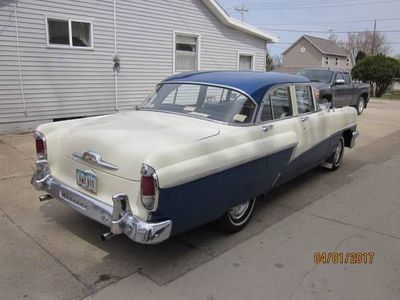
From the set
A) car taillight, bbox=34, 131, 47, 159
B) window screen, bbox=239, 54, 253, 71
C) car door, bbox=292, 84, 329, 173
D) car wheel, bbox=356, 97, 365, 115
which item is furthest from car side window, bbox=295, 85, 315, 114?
car wheel, bbox=356, 97, 365, 115

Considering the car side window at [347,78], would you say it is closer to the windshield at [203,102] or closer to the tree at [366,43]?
the windshield at [203,102]

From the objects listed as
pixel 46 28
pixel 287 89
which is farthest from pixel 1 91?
pixel 287 89

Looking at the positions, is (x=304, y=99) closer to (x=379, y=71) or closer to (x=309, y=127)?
(x=309, y=127)

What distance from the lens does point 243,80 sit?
4480mm

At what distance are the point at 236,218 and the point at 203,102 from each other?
1.37 m

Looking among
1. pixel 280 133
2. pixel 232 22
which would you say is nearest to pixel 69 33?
pixel 232 22

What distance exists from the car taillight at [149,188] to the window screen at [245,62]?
41.5 ft

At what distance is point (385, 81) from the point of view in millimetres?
30609

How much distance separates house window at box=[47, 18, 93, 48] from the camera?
9.45m

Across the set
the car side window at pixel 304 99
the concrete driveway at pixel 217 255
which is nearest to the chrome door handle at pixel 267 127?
the car side window at pixel 304 99

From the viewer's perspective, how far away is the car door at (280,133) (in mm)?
4258

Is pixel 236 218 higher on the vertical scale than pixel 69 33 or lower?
lower

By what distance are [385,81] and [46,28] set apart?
28.3 metres

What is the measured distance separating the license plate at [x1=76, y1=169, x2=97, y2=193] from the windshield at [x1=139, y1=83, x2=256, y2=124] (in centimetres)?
136
